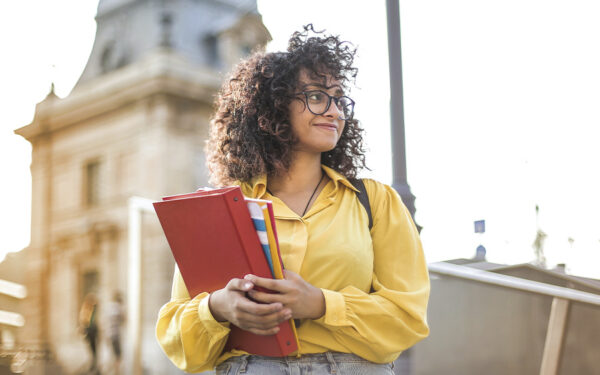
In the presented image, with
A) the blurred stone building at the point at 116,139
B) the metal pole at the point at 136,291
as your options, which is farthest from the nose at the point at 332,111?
the blurred stone building at the point at 116,139

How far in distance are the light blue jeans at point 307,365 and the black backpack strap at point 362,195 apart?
407 mm

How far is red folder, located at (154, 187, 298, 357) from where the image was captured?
5.44 feet

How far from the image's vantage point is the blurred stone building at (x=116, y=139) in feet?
37.2

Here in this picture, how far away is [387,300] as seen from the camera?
1.78 m

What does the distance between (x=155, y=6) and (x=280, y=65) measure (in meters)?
11.8

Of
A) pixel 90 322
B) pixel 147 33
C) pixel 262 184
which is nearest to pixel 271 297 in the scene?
pixel 262 184

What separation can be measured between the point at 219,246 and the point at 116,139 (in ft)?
36.0

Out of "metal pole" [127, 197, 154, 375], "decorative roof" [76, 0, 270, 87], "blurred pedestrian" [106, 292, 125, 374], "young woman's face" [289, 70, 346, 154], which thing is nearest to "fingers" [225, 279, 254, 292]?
"young woman's face" [289, 70, 346, 154]

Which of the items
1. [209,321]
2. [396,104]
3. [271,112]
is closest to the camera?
[209,321]

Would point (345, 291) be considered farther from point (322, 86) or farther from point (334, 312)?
point (322, 86)

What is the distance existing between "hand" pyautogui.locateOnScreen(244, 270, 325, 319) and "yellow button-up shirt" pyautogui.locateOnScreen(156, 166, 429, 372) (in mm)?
32

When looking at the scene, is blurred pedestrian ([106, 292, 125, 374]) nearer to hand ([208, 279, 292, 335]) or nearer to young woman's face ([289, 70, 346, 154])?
young woman's face ([289, 70, 346, 154])

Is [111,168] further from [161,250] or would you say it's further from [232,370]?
[232,370]

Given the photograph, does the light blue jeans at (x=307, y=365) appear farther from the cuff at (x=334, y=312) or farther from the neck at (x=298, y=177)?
the neck at (x=298, y=177)
